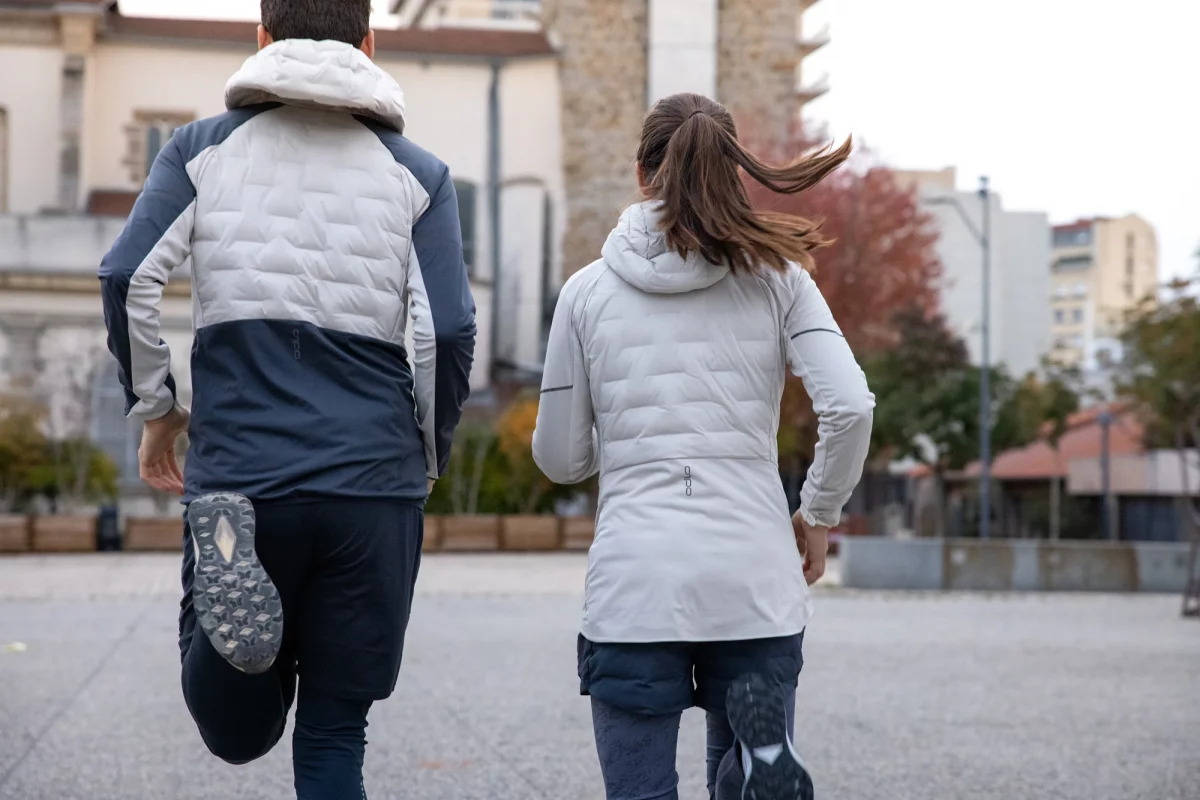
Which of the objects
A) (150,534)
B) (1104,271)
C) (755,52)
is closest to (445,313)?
(150,534)

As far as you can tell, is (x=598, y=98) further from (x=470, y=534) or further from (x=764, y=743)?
(x=764, y=743)

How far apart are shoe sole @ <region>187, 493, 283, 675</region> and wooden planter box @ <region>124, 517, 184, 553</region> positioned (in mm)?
28062

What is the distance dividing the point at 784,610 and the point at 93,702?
617cm

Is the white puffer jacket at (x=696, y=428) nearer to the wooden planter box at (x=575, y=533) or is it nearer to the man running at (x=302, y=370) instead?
the man running at (x=302, y=370)

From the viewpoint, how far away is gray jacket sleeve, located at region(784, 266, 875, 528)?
355 cm

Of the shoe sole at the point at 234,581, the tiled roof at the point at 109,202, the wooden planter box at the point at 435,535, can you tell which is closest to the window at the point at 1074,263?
the tiled roof at the point at 109,202

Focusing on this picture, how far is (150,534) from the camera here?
30.9m

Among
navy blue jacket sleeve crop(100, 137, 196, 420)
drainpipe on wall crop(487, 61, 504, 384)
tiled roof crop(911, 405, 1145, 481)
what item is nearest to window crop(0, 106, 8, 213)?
drainpipe on wall crop(487, 61, 504, 384)

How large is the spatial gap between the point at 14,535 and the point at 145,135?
17602mm

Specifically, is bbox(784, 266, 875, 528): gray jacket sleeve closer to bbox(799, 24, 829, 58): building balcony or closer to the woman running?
the woman running

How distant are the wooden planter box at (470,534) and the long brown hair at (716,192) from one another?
28539 mm

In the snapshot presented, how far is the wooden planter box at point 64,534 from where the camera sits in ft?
98.9

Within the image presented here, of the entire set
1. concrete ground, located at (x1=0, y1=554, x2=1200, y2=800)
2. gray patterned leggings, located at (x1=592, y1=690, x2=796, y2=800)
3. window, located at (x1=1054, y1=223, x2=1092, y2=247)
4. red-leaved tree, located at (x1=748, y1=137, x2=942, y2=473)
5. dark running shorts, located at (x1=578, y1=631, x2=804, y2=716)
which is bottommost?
concrete ground, located at (x1=0, y1=554, x2=1200, y2=800)

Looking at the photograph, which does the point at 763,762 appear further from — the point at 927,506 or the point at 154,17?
the point at 154,17
